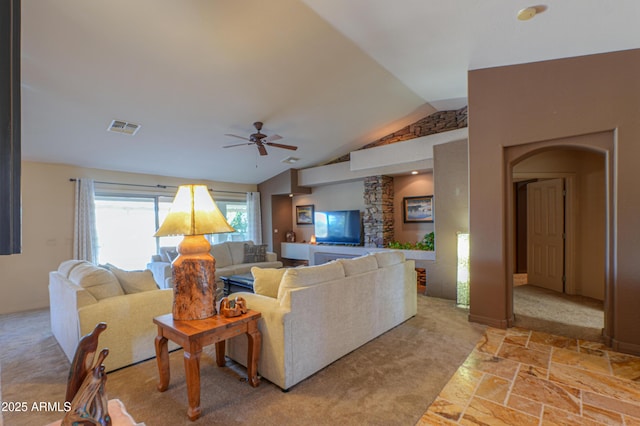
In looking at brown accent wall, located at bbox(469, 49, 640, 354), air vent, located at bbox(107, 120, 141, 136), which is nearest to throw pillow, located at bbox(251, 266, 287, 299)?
brown accent wall, located at bbox(469, 49, 640, 354)

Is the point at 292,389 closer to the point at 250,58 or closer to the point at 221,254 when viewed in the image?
the point at 250,58

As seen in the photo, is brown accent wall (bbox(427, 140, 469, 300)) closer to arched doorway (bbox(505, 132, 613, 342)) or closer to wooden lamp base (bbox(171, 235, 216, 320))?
arched doorway (bbox(505, 132, 613, 342))

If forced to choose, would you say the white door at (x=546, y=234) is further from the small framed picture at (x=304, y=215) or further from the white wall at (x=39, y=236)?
the white wall at (x=39, y=236)

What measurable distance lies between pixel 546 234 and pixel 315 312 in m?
4.94

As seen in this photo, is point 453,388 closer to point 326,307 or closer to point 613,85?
point 326,307

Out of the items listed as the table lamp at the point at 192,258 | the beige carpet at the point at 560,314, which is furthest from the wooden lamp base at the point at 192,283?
the beige carpet at the point at 560,314

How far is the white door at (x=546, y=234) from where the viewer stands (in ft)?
Result: 16.8

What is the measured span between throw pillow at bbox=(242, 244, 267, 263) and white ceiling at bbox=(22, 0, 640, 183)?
2.32 meters

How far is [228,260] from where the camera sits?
611cm

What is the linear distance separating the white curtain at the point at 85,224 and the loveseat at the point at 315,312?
4.02 m

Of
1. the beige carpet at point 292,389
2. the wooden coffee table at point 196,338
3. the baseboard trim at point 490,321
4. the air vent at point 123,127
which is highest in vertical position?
the air vent at point 123,127

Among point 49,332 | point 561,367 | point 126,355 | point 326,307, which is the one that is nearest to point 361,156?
point 326,307

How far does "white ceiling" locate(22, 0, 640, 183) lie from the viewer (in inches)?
109

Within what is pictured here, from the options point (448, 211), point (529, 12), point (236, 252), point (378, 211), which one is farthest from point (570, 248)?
point (236, 252)
